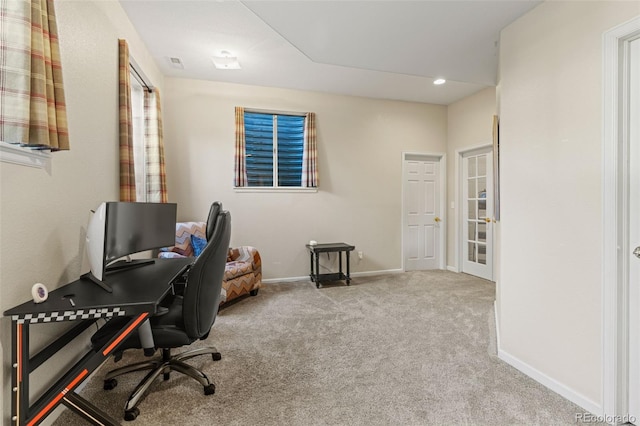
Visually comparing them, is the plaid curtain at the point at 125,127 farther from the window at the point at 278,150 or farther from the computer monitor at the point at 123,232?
the window at the point at 278,150

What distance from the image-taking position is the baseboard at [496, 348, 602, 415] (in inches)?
62.2

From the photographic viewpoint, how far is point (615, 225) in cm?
149

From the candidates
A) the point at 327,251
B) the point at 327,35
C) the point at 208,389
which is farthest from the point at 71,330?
the point at 327,251

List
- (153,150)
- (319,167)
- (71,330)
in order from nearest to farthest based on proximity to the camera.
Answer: (71,330) < (153,150) < (319,167)

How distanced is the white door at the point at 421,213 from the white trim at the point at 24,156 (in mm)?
4454

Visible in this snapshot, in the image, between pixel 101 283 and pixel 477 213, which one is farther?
pixel 477 213

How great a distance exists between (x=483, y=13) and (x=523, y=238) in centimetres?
162

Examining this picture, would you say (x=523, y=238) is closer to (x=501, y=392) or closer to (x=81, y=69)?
(x=501, y=392)

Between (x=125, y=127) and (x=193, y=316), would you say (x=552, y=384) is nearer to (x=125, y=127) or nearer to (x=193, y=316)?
(x=193, y=316)

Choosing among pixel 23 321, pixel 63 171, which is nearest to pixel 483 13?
pixel 63 171

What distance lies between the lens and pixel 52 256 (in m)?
1.55

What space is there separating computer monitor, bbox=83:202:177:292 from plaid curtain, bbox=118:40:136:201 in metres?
0.44

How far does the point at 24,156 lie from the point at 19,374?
36.7 inches

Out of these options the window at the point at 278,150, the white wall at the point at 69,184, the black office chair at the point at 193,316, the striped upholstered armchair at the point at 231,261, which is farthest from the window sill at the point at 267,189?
the black office chair at the point at 193,316
